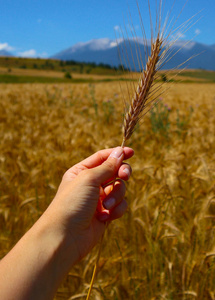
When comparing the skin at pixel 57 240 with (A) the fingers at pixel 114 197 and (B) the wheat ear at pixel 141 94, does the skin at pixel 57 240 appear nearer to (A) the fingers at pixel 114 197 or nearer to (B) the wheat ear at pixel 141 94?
(A) the fingers at pixel 114 197

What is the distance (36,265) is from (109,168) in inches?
17.1

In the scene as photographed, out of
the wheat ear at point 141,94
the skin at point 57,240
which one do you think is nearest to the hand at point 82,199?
the skin at point 57,240

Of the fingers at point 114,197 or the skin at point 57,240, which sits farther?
the fingers at point 114,197

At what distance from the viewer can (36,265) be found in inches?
34.9

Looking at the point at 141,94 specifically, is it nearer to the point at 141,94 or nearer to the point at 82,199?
the point at 141,94

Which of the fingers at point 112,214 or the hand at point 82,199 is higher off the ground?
the hand at point 82,199

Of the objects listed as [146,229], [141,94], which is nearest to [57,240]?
[141,94]

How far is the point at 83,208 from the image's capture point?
1104 millimetres

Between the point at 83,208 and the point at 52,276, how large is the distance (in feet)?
0.89

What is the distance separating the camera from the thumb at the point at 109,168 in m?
1.09

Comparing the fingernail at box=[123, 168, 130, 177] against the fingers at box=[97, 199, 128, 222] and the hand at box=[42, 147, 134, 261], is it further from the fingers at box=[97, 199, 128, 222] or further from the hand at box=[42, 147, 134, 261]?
the fingers at box=[97, 199, 128, 222]

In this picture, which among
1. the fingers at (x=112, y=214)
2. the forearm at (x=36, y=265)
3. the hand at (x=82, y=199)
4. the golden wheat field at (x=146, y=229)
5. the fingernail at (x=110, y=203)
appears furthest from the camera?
the golden wheat field at (x=146, y=229)

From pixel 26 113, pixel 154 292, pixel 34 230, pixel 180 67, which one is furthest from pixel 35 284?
pixel 26 113

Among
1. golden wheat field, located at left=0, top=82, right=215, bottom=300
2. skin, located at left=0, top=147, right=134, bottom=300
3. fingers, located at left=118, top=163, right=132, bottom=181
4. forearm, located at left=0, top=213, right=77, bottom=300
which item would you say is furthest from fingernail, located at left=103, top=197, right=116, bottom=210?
golden wheat field, located at left=0, top=82, right=215, bottom=300
